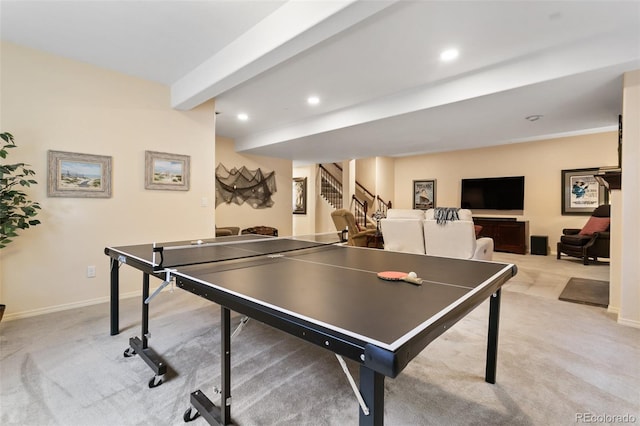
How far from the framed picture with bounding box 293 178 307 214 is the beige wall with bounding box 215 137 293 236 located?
81.9 inches

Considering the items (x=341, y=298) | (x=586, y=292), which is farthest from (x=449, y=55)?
(x=586, y=292)

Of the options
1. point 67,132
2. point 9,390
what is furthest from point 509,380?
point 67,132

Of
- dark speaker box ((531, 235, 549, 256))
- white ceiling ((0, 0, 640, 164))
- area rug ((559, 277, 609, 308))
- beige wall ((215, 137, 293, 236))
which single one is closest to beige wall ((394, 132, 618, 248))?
dark speaker box ((531, 235, 549, 256))

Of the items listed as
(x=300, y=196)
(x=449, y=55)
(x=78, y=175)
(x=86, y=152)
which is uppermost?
(x=449, y=55)

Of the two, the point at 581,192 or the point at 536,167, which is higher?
the point at 536,167

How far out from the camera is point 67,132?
3.11 m

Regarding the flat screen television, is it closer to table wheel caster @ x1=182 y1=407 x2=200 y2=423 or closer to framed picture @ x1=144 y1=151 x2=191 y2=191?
framed picture @ x1=144 y1=151 x2=191 y2=191

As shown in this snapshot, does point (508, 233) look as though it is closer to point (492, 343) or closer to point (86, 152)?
point (492, 343)

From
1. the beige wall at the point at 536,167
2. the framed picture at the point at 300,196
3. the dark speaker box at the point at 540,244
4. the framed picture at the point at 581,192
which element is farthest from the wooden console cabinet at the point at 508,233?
the framed picture at the point at 300,196

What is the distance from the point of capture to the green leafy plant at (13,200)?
2566mm

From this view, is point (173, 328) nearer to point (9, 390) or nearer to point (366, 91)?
point (9, 390)

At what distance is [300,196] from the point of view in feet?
31.7

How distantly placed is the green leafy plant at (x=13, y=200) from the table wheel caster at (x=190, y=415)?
7.86 feet

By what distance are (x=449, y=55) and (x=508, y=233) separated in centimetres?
567
